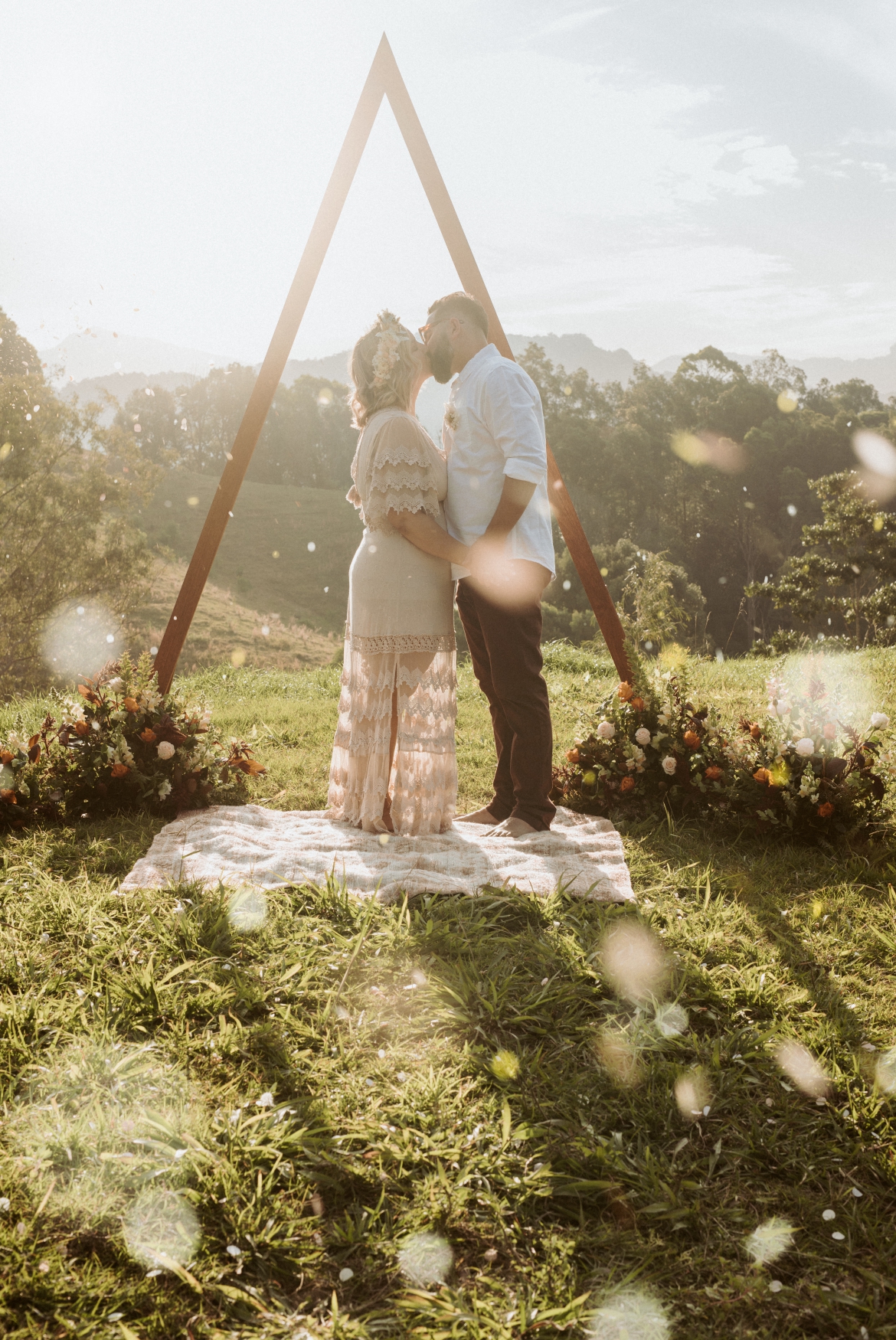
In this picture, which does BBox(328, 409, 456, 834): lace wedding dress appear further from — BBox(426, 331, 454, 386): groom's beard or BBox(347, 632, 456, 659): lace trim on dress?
BBox(426, 331, 454, 386): groom's beard

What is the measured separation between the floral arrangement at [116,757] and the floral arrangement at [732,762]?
1.93 meters

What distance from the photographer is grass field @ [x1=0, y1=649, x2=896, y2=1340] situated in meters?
1.60

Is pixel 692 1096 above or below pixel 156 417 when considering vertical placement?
below

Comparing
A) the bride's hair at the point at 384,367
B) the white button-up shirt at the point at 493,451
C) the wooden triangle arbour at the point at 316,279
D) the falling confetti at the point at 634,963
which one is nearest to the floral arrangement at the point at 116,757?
the wooden triangle arbour at the point at 316,279

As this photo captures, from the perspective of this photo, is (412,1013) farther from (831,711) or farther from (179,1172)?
(831,711)

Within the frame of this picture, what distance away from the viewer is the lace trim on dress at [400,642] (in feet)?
12.7

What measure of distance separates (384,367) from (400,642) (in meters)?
1.24

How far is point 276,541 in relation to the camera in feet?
120

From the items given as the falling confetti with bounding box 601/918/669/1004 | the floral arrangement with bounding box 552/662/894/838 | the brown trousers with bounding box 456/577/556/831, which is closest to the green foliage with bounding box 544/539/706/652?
the floral arrangement with bounding box 552/662/894/838

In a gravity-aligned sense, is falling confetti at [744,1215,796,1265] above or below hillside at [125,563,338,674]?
below

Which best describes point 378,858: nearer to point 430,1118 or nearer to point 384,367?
point 430,1118

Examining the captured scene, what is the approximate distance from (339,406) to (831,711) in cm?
3342

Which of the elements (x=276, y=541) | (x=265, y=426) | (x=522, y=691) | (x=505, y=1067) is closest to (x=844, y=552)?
(x=522, y=691)

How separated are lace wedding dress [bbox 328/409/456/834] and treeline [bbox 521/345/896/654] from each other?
96.8ft
